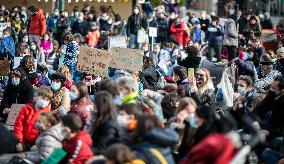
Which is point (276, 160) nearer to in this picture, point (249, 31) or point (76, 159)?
point (76, 159)

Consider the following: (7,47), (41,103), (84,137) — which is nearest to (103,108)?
(84,137)

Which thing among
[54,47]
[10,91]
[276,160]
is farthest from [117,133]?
[54,47]

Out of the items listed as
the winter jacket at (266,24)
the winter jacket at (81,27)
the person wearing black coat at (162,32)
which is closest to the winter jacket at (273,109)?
the person wearing black coat at (162,32)

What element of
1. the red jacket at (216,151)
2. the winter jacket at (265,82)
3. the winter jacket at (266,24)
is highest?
the red jacket at (216,151)

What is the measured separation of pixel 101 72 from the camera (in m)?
17.9

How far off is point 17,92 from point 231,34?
10348 millimetres

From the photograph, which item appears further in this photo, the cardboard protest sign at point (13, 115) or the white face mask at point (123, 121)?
the cardboard protest sign at point (13, 115)

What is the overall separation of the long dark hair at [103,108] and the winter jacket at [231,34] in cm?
1419

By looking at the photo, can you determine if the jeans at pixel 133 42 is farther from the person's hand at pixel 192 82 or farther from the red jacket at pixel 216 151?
the red jacket at pixel 216 151

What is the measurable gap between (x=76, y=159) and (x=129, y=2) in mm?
27518

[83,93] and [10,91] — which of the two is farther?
[10,91]

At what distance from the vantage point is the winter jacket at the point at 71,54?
1936 cm

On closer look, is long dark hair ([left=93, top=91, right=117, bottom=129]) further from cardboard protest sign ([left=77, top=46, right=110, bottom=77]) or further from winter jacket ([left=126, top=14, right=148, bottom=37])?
winter jacket ([left=126, top=14, right=148, bottom=37])

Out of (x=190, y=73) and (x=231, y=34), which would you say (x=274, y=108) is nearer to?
(x=190, y=73)
